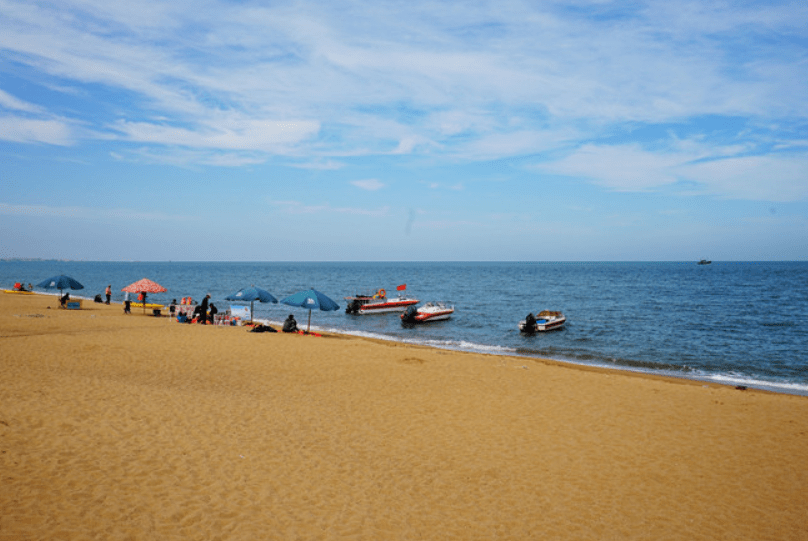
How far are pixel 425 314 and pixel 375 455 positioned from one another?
31238 mm

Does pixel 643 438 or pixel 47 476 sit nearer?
pixel 47 476

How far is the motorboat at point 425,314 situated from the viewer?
132 feet

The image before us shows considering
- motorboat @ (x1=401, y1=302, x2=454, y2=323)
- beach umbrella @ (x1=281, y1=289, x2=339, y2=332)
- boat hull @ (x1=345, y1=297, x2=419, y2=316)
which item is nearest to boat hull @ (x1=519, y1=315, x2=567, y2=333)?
motorboat @ (x1=401, y1=302, x2=454, y2=323)

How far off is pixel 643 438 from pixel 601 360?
15114 mm

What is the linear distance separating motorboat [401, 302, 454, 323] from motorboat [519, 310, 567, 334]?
8294 millimetres

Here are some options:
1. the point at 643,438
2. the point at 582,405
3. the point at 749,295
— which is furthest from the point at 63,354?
the point at 749,295

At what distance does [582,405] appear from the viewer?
13.5 m

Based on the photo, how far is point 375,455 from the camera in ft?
30.4

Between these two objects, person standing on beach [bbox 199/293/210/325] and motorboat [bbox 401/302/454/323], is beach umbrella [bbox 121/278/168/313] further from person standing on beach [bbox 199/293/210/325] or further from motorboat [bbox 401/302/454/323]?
motorboat [bbox 401/302/454/323]

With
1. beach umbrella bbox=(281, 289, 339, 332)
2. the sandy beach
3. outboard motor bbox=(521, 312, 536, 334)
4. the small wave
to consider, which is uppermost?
beach umbrella bbox=(281, 289, 339, 332)

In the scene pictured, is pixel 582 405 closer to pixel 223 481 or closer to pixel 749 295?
pixel 223 481

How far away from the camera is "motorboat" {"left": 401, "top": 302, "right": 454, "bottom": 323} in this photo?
40.1m

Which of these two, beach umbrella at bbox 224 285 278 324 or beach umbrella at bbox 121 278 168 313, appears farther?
beach umbrella at bbox 121 278 168 313

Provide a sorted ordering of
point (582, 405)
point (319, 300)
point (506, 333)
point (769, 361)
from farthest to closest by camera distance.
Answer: point (506, 333) → point (769, 361) → point (319, 300) → point (582, 405)
